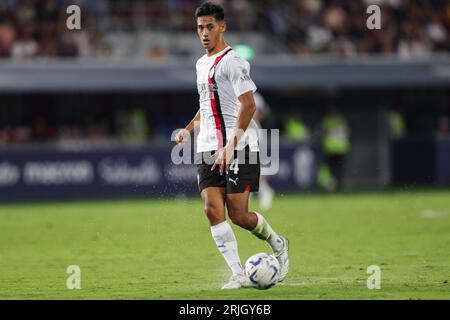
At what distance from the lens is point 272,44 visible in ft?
87.0

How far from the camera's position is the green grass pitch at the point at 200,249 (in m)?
8.86

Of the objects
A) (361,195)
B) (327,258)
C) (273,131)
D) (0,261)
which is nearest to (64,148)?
(273,131)

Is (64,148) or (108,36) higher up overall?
(108,36)

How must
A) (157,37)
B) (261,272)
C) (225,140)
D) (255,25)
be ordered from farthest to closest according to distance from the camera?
(255,25) < (157,37) < (225,140) < (261,272)

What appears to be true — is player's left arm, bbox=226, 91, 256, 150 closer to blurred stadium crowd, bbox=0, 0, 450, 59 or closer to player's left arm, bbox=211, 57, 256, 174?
player's left arm, bbox=211, 57, 256, 174

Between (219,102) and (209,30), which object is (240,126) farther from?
(209,30)

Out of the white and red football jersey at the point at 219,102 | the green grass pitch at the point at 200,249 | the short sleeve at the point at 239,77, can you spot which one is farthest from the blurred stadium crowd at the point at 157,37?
the short sleeve at the point at 239,77

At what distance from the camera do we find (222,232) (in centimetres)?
880

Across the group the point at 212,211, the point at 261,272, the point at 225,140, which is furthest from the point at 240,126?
the point at 261,272

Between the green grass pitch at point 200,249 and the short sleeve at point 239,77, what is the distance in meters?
1.76

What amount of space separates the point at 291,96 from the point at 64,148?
23.4 ft

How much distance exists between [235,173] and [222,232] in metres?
0.54

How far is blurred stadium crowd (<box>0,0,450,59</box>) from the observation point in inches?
970
